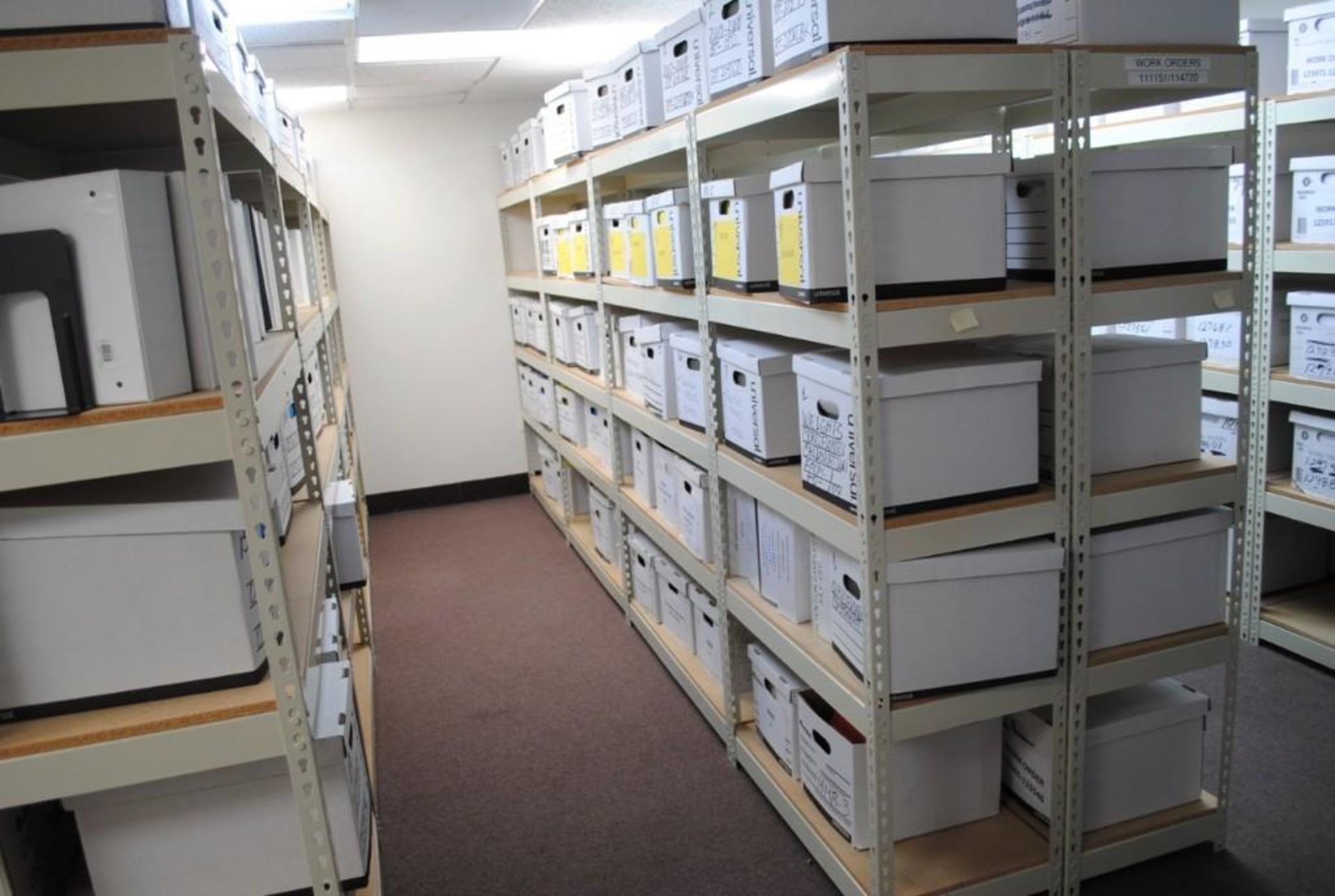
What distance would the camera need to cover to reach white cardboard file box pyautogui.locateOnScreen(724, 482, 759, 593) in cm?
256

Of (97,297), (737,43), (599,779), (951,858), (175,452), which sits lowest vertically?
(599,779)

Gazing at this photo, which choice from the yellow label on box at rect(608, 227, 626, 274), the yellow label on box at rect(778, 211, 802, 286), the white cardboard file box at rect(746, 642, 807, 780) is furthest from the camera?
the yellow label on box at rect(608, 227, 626, 274)

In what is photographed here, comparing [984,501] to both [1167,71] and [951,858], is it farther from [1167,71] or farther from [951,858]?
[1167,71]

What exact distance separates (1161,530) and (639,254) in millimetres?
1782

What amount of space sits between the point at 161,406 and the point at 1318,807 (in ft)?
8.71

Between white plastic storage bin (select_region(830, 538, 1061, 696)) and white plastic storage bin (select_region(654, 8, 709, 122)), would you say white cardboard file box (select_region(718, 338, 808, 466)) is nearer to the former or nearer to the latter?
white plastic storage bin (select_region(830, 538, 1061, 696))

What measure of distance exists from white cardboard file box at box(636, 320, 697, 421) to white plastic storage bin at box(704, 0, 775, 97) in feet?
2.94

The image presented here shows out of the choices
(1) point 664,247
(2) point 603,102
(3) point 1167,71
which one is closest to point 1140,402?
(3) point 1167,71

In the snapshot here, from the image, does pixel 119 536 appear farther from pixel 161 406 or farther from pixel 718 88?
pixel 718 88

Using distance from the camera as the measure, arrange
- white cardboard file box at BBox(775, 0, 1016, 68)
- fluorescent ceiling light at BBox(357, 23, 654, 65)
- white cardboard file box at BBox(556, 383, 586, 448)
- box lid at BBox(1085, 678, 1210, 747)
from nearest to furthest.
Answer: white cardboard file box at BBox(775, 0, 1016, 68), box lid at BBox(1085, 678, 1210, 747), fluorescent ceiling light at BBox(357, 23, 654, 65), white cardboard file box at BBox(556, 383, 586, 448)

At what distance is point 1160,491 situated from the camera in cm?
202

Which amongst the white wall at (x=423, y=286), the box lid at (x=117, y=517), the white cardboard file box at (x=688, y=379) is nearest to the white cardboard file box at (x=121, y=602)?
the box lid at (x=117, y=517)

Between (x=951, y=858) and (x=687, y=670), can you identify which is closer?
(x=951, y=858)

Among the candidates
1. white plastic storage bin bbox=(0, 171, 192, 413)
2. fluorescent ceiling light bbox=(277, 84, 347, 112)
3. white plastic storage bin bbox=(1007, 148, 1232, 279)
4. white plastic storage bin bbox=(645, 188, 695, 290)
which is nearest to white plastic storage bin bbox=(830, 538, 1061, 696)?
white plastic storage bin bbox=(1007, 148, 1232, 279)
